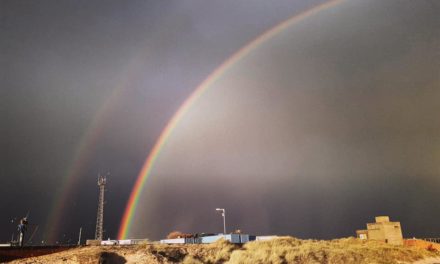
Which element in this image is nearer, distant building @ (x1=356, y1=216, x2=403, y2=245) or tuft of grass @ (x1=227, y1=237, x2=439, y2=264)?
tuft of grass @ (x1=227, y1=237, x2=439, y2=264)

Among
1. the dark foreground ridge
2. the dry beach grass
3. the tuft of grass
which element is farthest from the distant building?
the dark foreground ridge

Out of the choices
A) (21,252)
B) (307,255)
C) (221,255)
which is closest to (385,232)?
(307,255)

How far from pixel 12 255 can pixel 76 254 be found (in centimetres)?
565

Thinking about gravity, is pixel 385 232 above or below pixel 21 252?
above

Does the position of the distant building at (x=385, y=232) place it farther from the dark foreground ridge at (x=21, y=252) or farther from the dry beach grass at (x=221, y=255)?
the dark foreground ridge at (x=21, y=252)

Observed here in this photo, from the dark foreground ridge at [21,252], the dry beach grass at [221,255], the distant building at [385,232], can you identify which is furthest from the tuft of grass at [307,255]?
the distant building at [385,232]

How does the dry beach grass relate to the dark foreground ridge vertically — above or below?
below

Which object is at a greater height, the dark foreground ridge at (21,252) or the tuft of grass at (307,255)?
the dark foreground ridge at (21,252)

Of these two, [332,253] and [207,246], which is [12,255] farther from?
[332,253]

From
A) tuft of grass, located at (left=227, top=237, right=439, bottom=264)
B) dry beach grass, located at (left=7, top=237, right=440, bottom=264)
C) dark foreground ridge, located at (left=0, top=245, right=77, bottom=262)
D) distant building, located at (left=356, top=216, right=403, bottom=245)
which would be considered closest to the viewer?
dark foreground ridge, located at (left=0, top=245, right=77, bottom=262)

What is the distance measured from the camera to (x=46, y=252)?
3644cm

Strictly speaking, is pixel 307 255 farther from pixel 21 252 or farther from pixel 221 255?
pixel 21 252

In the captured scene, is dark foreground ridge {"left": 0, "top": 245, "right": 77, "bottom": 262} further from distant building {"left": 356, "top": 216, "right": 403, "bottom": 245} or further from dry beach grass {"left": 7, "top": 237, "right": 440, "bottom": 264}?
distant building {"left": 356, "top": 216, "right": 403, "bottom": 245}

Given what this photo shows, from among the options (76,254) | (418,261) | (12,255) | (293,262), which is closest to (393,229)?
(418,261)
